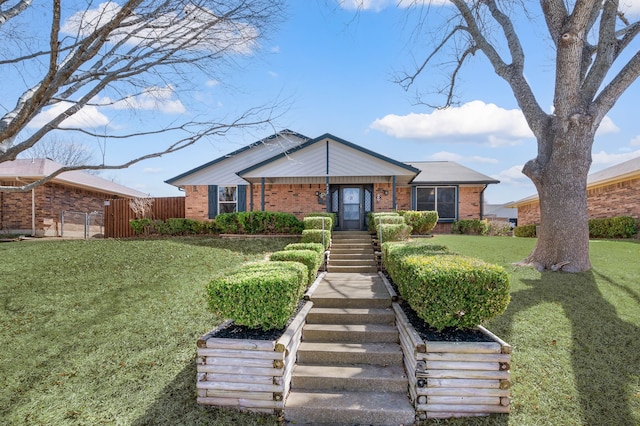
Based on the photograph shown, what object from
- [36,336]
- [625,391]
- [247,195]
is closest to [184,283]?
[36,336]

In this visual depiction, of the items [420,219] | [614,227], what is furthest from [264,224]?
[614,227]

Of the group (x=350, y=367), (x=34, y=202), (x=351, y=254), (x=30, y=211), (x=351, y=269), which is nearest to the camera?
(x=350, y=367)

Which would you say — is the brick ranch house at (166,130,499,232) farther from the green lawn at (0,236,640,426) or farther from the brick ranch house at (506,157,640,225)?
the green lawn at (0,236,640,426)

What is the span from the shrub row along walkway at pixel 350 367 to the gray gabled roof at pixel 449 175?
12.9 m

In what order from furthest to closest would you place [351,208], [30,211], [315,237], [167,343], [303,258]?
[351,208], [30,211], [315,237], [303,258], [167,343]

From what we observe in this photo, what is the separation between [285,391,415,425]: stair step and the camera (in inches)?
152

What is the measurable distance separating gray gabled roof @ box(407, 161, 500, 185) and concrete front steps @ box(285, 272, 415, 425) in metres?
13.0

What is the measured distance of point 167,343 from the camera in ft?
17.5

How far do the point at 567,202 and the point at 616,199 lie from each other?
360 inches

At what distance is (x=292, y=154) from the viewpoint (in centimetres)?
1550

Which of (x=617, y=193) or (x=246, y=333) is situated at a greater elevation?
(x=617, y=193)

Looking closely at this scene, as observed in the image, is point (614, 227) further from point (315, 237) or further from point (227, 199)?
point (227, 199)

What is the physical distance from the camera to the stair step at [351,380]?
169 inches

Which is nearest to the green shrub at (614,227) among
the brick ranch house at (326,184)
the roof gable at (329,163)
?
the brick ranch house at (326,184)
